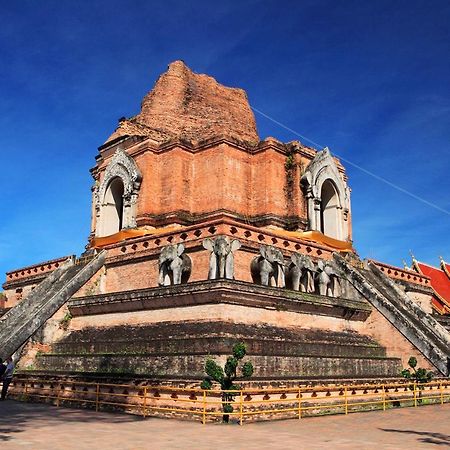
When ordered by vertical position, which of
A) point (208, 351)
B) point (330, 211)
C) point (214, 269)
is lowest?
point (208, 351)

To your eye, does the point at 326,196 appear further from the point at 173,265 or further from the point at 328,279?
the point at 173,265

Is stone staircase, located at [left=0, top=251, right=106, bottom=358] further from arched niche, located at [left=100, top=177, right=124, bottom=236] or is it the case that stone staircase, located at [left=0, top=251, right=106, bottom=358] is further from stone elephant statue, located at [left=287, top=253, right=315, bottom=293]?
stone elephant statue, located at [left=287, top=253, right=315, bottom=293]

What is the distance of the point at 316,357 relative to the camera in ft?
48.8

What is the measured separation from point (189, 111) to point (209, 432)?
18.0m

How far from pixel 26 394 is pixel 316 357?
25.5 ft

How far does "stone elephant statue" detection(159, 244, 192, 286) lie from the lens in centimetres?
1736

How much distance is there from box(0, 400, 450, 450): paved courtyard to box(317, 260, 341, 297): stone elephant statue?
6.18 meters

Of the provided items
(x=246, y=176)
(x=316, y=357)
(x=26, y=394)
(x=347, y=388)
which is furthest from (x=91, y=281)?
(x=347, y=388)

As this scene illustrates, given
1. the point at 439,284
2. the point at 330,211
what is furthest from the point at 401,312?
the point at 439,284

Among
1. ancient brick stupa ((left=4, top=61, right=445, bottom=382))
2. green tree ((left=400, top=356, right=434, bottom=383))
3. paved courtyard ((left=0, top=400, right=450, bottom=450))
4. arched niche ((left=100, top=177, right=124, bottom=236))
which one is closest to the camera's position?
paved courtyard ((left=0, top=400, right=450, bottom=450))

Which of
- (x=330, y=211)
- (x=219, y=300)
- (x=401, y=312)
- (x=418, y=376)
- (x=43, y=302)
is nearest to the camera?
(x=219, y=300)

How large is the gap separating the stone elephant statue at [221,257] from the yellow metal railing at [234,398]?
4.09 metres

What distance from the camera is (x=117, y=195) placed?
83.1 feet

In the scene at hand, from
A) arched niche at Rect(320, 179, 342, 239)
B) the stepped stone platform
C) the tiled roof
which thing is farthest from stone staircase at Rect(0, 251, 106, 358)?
the tiled roof
